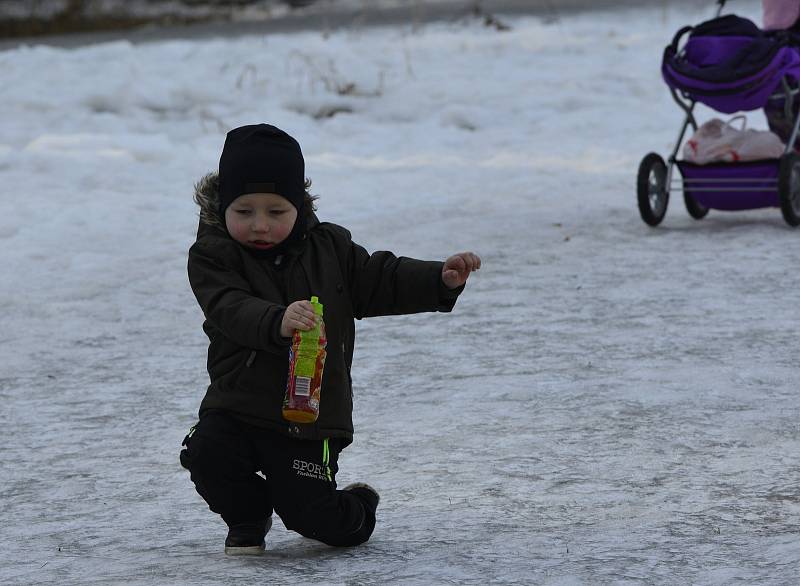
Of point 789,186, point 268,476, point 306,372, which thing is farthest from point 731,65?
point 306,372

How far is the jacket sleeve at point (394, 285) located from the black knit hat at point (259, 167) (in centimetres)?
22

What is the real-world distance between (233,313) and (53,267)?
4357 millimetres

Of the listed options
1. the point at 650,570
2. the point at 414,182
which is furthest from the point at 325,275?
the point at 414,182

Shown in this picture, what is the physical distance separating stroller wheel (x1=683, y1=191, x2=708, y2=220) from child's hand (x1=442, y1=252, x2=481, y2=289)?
5.18 m

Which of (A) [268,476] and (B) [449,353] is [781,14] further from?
(A) [268,476]

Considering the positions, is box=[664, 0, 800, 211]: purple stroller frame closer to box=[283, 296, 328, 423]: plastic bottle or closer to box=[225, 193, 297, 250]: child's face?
box=[225, 193, 297, 250]: child's face

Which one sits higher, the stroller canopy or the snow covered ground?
the stroller canopy

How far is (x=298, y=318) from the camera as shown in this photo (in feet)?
9.71

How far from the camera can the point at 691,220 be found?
8.37 meters

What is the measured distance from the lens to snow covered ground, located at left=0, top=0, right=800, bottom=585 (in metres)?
3.35

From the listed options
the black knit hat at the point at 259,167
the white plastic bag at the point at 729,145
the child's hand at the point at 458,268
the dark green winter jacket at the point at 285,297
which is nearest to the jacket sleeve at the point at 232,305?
the dark green winter jacket at the point at 285,297

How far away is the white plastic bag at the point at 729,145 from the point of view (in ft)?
25.5

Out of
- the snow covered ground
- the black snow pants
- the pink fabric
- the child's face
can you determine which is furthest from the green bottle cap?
the pink fabric

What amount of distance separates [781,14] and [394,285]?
222 inches
